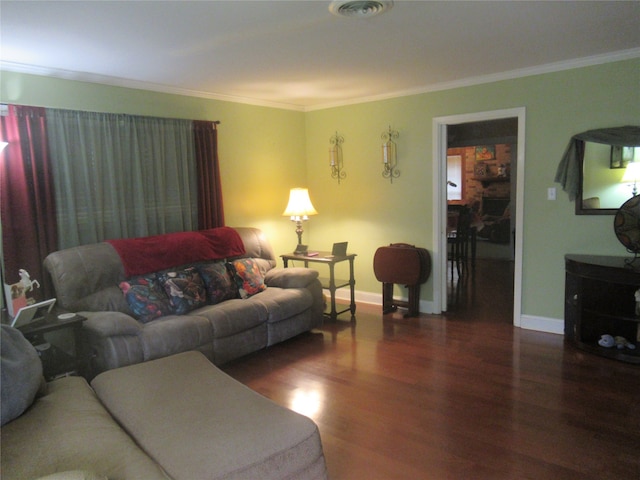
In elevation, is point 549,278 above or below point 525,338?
above

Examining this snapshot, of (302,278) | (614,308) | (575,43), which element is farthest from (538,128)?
(302,278)

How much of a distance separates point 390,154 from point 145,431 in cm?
380

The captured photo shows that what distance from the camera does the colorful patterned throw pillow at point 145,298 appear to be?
130 inches

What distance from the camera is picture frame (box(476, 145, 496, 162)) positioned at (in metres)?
8.41

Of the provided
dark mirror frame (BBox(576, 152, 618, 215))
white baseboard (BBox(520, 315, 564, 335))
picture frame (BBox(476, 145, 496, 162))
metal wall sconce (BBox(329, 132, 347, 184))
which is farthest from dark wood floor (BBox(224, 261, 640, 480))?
picture frame (BBox(476, 145, 496, 162))

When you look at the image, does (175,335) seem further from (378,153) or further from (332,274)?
(378,153)

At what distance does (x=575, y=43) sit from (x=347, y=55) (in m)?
1.63

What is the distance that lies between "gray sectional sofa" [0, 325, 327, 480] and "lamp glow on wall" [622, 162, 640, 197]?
3.30m

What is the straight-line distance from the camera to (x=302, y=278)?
13.7 feet

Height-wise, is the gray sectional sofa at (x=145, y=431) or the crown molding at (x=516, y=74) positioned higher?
the crown molding at (x=516, y=74)

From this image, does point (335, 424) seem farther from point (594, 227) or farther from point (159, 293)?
point (594, 227)

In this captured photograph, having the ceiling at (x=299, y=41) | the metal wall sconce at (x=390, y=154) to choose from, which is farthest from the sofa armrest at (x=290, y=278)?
the ceiling at (x=299, y=41)

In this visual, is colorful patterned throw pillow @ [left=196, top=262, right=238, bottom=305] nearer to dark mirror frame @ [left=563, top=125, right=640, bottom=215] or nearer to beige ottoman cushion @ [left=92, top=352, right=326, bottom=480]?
beige ottoman cushion @ [left=92, top=352, right=326, bottom=480]

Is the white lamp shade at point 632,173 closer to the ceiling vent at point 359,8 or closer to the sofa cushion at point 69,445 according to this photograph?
the ceiling vent at point 359,8
